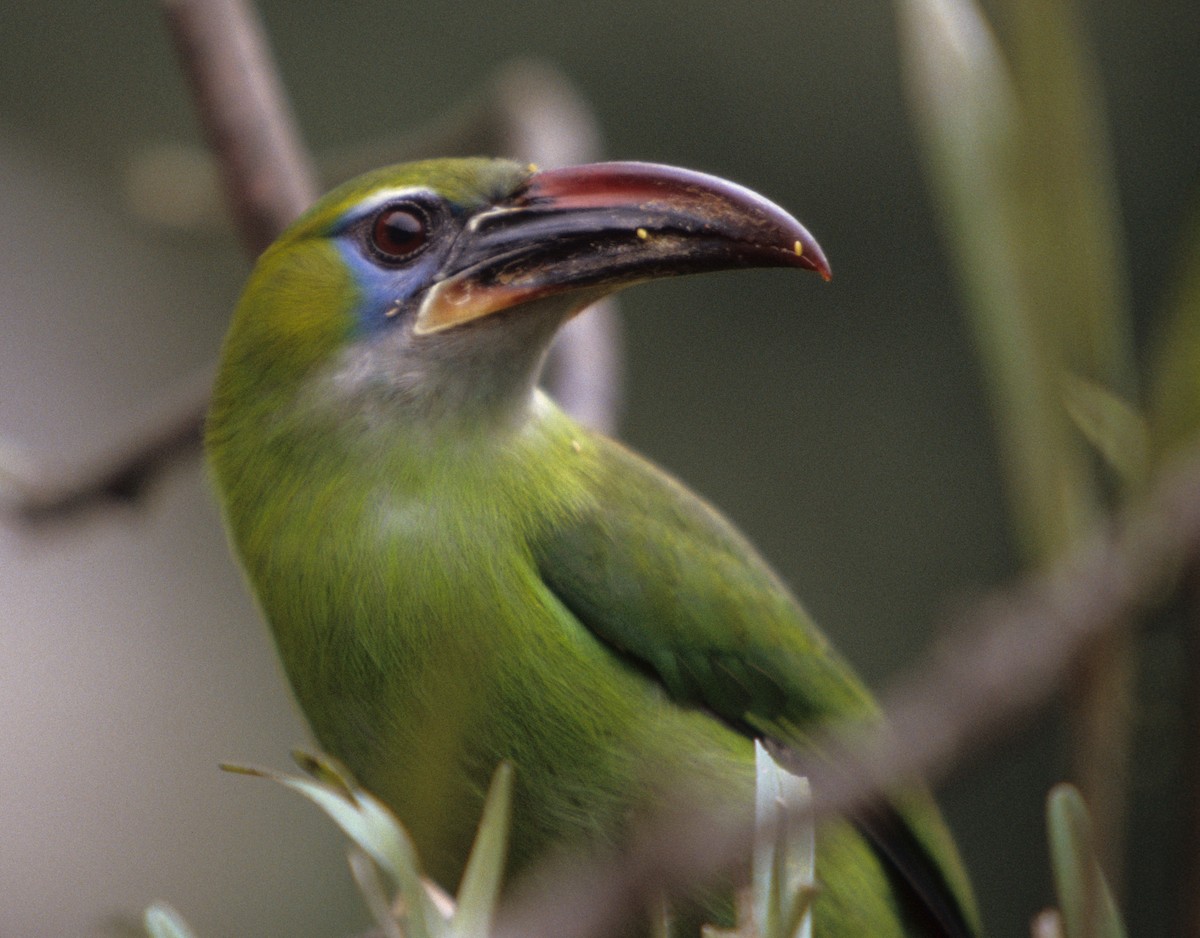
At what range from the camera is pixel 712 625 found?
2.46 m

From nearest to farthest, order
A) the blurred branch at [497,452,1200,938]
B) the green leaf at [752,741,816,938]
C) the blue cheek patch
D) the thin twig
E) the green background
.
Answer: the blurred branch at [497,452,1200,938]
the green leaf at [752,741,816,938]
the blue cheek patch
the thin twig
the green background

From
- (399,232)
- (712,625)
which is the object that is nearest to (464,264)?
(399,232)

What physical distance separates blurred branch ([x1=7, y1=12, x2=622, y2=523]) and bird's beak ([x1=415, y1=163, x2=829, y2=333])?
112 cm

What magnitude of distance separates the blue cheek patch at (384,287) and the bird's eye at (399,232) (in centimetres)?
2

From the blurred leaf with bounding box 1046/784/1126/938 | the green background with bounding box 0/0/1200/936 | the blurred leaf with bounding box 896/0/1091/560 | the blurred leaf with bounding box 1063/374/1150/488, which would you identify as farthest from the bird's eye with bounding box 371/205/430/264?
the green background with bounding box 0/0/1200/936

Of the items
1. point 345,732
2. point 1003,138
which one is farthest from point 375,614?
point 1003,138

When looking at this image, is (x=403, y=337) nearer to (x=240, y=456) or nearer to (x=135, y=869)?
(x=240, y=456)

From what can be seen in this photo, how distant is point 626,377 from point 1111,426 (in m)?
5.63

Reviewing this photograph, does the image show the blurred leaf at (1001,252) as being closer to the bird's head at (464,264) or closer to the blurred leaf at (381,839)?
the bird's head at (464,264)

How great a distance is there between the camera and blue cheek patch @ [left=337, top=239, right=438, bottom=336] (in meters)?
2.32

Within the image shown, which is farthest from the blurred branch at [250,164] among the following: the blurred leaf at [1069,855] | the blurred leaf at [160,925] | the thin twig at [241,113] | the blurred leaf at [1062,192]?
the blurred leaf at [1069,855]

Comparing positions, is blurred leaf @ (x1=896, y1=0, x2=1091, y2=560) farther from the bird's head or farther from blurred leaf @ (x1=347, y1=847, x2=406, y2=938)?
blurred leaf @ (x1=347, y1=847, x2=406, y2=938)

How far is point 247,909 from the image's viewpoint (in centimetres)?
682

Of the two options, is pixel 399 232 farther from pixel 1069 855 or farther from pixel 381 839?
pixel 1069 855
